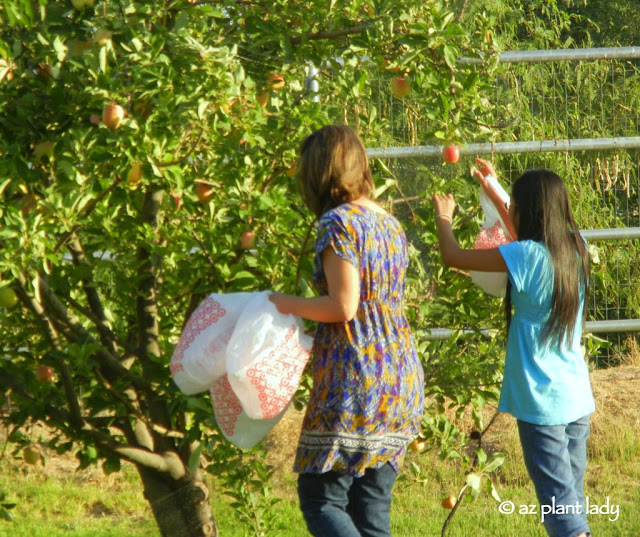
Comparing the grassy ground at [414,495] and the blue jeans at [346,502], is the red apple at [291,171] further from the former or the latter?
the grassy ground at [414,495]

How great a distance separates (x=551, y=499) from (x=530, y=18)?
5873 mm

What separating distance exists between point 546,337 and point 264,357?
913 millimetres

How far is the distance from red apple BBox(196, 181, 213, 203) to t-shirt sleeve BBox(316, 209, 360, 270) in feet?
1.41

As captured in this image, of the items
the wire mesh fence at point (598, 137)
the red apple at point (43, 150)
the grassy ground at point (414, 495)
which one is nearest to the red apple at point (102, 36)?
the red apple at point (43, 150)

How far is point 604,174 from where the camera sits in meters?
4.95

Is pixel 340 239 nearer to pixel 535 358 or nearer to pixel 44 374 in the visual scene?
pixel 535 358

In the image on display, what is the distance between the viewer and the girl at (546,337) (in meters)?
2.62

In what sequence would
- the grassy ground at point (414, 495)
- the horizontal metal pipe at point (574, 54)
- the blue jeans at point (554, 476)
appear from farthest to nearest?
the horizontal metal pipe at point (574, 54) < the grassy ground at point (414, 495) < the blue jeans at point (554, 476)

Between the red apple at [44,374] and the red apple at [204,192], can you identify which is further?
the red apple at [44,374]

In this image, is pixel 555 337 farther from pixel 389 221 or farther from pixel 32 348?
pixel 32 348

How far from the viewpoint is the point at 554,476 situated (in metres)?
2.64

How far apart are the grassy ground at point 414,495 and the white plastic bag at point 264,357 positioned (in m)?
1.54

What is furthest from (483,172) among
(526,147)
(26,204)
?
(526,147)

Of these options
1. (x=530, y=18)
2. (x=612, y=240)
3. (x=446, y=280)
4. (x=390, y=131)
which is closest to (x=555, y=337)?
(x=446, y=280)
